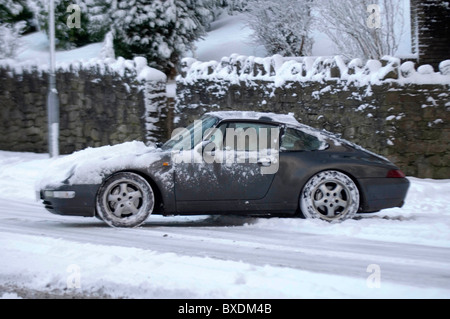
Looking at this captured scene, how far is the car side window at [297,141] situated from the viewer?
6966 millimetres

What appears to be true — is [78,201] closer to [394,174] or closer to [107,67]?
[394,174]

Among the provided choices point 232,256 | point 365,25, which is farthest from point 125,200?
point 365,25

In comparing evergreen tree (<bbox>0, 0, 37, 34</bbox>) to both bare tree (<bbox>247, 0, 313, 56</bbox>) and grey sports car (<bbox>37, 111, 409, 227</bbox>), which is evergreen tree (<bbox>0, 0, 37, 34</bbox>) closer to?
bare tree (<bbox>247, 0, 313, 56</bbox>)

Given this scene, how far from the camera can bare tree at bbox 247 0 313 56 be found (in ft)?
67.7

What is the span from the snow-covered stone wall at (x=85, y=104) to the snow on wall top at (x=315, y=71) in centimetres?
117

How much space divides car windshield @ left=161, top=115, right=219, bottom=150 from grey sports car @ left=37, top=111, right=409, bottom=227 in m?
0.02

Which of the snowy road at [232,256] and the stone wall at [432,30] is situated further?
the stone wall at [432,30]

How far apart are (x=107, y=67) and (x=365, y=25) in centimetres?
739

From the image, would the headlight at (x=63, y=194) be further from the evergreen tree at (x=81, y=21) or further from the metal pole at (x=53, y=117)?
the evergreen tree at (x=81, y=21)

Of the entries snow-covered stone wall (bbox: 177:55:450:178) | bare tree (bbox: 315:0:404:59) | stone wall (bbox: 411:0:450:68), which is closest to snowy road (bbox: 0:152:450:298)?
snow-covered stone wall (bbox: 177:55:450:178)

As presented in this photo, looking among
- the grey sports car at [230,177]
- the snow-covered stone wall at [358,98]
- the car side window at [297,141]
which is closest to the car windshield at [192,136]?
the grey sports car at [230,177]
